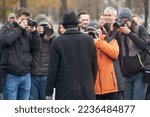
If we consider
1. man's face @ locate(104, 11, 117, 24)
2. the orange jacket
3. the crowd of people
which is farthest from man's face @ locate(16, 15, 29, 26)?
the orange jacket

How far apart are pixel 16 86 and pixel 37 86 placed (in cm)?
89

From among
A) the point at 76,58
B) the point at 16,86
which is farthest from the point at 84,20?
the point at 76,58

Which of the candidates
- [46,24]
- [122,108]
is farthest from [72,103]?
[46,24]

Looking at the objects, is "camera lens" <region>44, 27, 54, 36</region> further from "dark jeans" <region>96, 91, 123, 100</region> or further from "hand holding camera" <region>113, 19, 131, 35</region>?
"dark jeans" <region>96, 91, 123, 100</region>

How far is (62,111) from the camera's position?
6781 millimetres

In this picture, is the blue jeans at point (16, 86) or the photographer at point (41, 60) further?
the photographer at point (41, 60)

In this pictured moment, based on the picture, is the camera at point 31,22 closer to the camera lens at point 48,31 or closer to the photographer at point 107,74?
the camera lens at point 48,31

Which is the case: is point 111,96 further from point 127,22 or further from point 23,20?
point 23,20

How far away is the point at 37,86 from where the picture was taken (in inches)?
369

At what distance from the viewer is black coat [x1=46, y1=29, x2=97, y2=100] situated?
7.17 meters

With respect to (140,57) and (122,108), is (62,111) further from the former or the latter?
(140,57)

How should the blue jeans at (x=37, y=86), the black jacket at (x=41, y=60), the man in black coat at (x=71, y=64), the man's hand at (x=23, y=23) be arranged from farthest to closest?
the blue jeans at (x=37, y=86), the black jacket at (x=41, y=60), the man's hand at (x=23, y=23), the man in black coat at (x=71, y=64)

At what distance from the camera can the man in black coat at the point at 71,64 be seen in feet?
23.5

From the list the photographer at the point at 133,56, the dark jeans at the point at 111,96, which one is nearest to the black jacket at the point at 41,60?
the photographer at the point at 133,56
